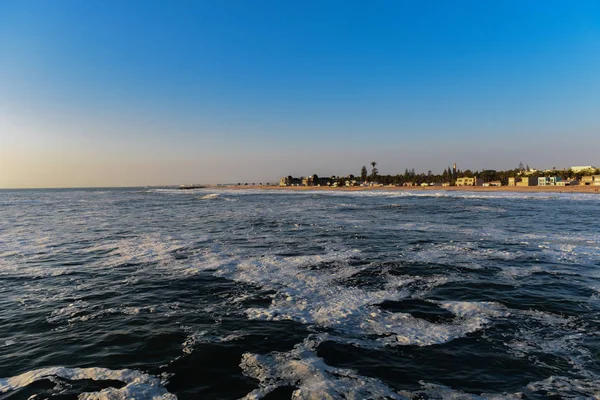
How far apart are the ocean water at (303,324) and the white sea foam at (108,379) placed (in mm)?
28

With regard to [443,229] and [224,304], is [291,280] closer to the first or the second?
[224,304]

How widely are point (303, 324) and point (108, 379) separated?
185 inches

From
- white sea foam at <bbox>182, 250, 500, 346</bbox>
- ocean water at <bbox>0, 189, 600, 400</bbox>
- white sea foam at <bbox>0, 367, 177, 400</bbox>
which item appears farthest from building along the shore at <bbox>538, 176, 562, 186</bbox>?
white sea foam at <bbox>0, 367, 177, 400</bbox>

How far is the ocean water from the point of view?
626 cm

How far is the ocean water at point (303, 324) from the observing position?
6.26 meters

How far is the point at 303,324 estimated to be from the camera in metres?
8.97

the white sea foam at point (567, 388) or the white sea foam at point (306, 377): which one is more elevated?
the white sea foam at point (567, 388)

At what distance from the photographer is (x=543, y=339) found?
25.5ft

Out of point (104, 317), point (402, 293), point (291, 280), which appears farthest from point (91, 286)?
point (402, 293)

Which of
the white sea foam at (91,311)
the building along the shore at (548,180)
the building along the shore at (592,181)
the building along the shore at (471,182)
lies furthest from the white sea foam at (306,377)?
the building along the shore at (471,182)

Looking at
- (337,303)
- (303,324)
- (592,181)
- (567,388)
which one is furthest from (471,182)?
(567,388)

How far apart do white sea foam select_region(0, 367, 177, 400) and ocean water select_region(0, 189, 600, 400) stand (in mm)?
28

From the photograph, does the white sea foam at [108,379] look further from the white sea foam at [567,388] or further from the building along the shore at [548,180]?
the building along the shore at [548,180]

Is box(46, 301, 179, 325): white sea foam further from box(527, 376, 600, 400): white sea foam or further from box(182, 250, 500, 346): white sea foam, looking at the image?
box(527, 376, 600, 400): white sea foam
